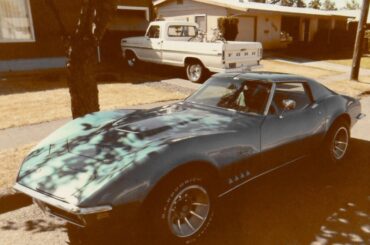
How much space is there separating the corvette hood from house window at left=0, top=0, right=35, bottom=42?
12.5 m

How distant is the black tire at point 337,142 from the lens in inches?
217

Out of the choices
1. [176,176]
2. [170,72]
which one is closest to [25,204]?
[176,176]

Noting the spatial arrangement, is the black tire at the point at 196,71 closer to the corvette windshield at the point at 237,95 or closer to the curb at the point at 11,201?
the corvette windshield at the point at 237,95

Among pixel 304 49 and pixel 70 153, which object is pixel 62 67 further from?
pixel 304 49

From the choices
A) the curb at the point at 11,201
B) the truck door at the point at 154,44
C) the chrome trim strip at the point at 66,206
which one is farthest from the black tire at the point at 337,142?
the truck door at the point at 154,44

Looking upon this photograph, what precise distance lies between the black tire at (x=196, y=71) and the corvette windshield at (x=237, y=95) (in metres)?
8.22

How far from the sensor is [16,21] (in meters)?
15.2

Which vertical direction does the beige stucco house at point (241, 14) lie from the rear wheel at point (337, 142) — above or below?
above

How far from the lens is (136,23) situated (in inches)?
835

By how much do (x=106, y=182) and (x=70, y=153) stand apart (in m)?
0.87

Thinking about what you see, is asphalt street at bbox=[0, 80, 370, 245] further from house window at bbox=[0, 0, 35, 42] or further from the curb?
house window at bbox=[0, 0, 35, 42]

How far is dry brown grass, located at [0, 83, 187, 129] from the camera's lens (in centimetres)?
Result: 859

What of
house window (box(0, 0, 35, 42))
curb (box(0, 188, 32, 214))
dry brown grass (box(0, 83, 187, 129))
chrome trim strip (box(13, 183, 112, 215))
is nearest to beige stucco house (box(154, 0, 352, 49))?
house window (box(0, 0, 35, 42))

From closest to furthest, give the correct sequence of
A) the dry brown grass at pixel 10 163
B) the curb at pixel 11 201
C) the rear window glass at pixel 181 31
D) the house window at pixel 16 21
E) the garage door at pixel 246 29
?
the curb at pixel 11 201
the dry brown grass at pixel 10 163
the rear window glass at pixel 181 31
the house window at pixel 16 21
the garage door at pixel 246 29
